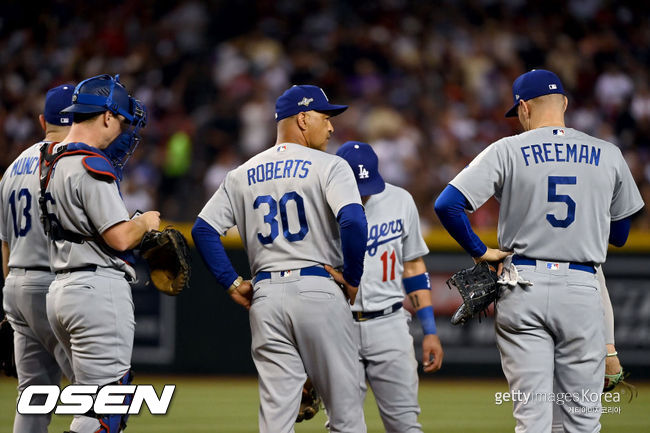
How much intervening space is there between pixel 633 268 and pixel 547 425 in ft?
20.8

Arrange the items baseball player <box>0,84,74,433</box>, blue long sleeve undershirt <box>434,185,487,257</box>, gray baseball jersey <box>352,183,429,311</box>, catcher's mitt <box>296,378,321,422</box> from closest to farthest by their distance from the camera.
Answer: blue long sleeve undershirt <box>434,185,487,257</box> → baseball player <box>0,84,74,433</box> → catcher's mitt <box>296,378,321,422</box> → gray baseball jersey <box>352,183,429,311</box>

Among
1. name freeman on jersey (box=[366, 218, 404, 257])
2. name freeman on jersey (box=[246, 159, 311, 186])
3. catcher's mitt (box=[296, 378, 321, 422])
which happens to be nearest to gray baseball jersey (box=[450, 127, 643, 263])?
name freeman on jersey (box=[246, 159, 311, 186])

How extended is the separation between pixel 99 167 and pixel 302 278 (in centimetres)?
118

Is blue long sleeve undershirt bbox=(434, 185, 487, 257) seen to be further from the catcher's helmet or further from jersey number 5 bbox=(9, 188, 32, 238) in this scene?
jersey number 5 bbox=(9, 188, 32, 238)

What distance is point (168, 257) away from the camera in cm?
500

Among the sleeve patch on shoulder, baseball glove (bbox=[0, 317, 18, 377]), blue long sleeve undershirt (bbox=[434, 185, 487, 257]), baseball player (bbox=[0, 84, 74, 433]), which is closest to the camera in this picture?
the sleeve patch on shoulder

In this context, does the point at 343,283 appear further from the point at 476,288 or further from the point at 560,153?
the point at 560,153

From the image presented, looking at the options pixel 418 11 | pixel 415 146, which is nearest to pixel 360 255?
pixel 415 146

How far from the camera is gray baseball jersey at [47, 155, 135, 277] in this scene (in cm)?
459

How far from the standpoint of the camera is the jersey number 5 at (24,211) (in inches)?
207

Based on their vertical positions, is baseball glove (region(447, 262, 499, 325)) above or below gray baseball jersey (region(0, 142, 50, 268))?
below

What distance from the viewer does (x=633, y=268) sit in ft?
34.2

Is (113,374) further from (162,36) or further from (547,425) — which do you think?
(162,36)

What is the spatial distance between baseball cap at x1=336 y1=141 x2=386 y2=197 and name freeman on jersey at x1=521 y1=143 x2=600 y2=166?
129 centimetres
